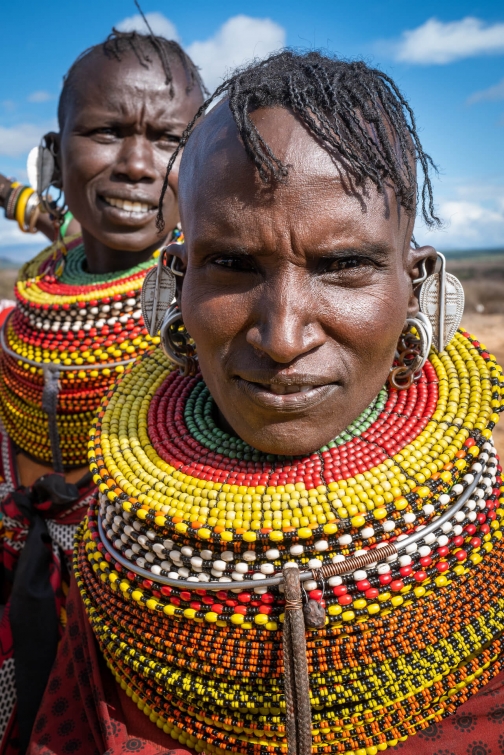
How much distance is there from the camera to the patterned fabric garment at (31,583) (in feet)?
7.53

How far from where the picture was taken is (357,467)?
1633mm

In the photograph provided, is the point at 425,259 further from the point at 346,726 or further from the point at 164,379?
the point at 346,726

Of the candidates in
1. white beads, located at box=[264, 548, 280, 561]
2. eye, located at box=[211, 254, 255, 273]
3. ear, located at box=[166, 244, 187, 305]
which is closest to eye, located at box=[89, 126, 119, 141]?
ear, located at box=[166, 244, 187, 305]

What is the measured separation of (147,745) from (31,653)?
822 mm

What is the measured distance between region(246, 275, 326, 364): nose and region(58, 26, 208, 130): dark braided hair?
195 centimetres

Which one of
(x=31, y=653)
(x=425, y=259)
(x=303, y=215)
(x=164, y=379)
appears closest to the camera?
(x=303, y=215)

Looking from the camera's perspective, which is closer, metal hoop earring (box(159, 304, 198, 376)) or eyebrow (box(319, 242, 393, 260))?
eyebrow (box(319, 242, 393, 260))

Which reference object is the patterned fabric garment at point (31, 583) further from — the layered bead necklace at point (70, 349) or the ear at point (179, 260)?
the ear at point (179, 260)

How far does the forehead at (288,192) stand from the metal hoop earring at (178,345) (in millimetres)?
504

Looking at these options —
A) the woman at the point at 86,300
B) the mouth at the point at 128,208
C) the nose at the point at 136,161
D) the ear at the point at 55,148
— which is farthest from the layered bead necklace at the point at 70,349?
the ear at the point at 55,148

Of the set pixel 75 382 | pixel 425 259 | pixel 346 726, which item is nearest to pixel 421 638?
pixel 346 726

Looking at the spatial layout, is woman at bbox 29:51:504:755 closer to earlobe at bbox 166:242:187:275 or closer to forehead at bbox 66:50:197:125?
earlobe at bbox 166:242:187:275

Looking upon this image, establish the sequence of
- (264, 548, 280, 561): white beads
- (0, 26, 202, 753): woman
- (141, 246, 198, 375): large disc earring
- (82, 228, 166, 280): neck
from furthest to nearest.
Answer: (82, 228, 166, 280): neck → (0, 26, 202, 753): woman → (141, 246, 198, 375): large disc earring → (264, 548, 280, 561): white beads

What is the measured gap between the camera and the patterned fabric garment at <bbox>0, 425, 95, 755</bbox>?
7.53ft
